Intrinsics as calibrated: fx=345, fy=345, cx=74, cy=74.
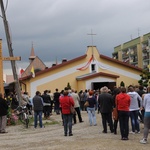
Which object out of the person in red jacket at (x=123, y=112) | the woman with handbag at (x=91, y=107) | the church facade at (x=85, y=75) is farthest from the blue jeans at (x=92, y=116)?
the church facade at (x=85, y=75)

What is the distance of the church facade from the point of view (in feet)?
126

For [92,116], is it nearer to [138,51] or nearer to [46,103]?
[46,103]

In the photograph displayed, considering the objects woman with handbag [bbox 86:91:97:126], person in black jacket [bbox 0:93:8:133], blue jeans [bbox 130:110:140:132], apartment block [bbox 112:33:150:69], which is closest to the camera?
blue jeans [bbox 130:110:140:132]

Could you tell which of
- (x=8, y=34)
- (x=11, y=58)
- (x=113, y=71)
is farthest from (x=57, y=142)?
(x=113, y=71)

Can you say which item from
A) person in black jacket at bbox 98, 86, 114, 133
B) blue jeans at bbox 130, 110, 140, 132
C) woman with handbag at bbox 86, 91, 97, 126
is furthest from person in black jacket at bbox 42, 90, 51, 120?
blue jeans at bbox 130, 110, 140, 132

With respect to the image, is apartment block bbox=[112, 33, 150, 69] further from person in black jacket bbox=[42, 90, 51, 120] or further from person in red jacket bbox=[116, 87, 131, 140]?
person in red jacket bbox=[116, 87, 131, 140]

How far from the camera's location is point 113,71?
138 ft

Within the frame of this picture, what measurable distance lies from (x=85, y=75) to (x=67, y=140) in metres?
28.3

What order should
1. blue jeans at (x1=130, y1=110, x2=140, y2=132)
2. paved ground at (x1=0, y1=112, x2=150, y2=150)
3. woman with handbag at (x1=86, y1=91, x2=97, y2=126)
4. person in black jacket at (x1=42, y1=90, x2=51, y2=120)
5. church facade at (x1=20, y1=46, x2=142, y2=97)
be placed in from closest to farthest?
paved ground at (x1=0, y1=112, x2=150, y2=150) < blue jeans at (x1=130, y1=110, x2=140, y2=132) < woman with handbag at (x1=86, y1=91, x2=97, y2=126) < person in black jacket at (x1=42, y1=90, x2=51, y2=120) < church facade at (x1=20, y1=46, x2=142, y2=97)

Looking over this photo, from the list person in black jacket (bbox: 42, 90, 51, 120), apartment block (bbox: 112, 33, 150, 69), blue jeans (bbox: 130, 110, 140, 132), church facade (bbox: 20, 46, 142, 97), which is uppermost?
apartment block (bbox: 112, 33, 150, 69)

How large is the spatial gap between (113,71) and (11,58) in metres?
25.0

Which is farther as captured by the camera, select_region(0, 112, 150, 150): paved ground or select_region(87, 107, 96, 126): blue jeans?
select_region(87, 107, 96, 126): blue jeans

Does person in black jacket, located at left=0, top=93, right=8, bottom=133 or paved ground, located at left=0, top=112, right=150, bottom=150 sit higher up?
person in black jacket, located at left=0, top=93, right=8, bottom=133

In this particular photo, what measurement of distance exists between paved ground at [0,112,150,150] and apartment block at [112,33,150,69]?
231 ft
